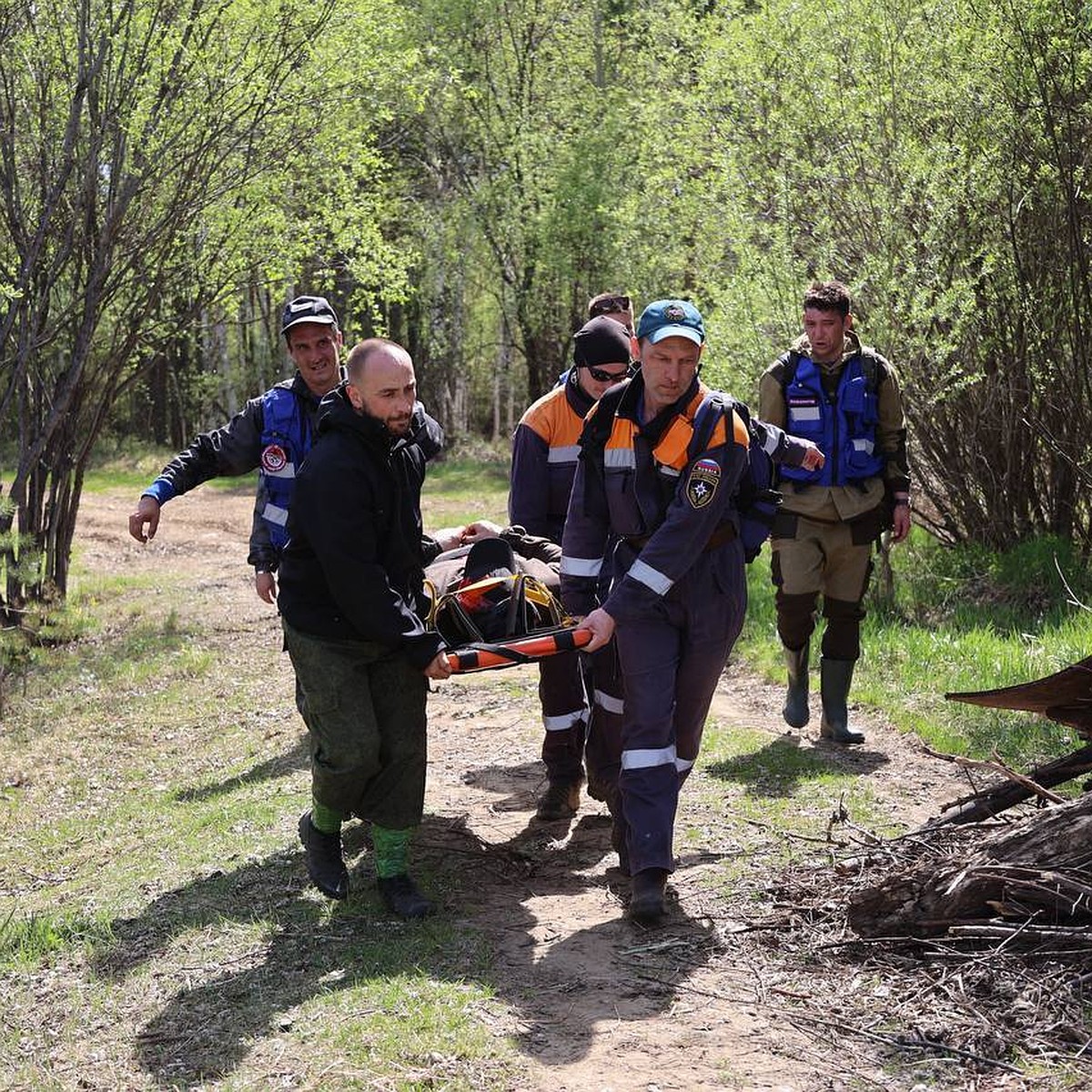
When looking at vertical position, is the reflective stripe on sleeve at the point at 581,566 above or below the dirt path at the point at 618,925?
above

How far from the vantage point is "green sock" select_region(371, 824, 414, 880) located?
5.36 metres

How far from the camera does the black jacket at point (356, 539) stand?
16.2 ft

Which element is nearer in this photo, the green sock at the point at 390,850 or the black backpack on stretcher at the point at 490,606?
the green sock at the point at 390,850

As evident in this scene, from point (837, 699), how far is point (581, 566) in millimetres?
2733

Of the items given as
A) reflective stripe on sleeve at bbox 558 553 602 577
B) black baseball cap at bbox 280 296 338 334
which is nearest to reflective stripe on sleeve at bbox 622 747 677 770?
→ reflective stripe on sleeve at bbox 558 553 602 577

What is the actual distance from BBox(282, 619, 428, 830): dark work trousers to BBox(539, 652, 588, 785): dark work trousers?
100cm

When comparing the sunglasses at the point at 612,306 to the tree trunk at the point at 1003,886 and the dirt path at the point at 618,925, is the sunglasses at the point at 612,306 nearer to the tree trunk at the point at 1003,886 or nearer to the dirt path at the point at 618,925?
the dirt path at the point at 618,925

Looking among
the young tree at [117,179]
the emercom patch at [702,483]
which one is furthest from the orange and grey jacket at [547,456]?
the young tree at [117,179]

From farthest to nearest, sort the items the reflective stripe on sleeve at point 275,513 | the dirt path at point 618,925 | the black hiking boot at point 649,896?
the reflective stripe on sleeve at point 275,513, the black hiking boot at point 649,896, the dirt path at point 618,925

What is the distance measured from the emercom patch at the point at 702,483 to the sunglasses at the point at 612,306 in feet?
6.54

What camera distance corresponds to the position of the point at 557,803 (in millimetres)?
6363

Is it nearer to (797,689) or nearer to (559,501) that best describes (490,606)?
(559,501)

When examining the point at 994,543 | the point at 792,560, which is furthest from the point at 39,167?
the point at 994,543

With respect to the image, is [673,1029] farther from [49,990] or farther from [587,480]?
[49,990]
